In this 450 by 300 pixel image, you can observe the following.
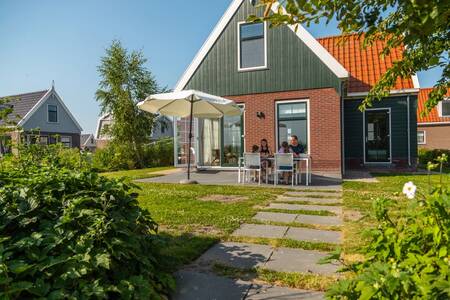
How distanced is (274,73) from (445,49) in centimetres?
960

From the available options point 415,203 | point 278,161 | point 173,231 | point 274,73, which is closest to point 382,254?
point 415,203

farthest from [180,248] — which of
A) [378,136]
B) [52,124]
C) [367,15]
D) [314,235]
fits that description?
[52,124]

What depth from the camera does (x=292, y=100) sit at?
11.8 metres

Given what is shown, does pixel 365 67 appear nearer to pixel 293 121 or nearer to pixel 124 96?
pixel 293 121

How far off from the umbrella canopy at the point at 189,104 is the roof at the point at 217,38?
3178 mm

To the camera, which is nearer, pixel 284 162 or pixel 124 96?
pixel 284 162

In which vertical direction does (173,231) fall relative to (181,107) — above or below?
below

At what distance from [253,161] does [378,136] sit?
23.2 feet

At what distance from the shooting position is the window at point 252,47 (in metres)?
12.2

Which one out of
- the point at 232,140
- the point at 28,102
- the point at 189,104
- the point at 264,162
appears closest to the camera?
the point at 264,162

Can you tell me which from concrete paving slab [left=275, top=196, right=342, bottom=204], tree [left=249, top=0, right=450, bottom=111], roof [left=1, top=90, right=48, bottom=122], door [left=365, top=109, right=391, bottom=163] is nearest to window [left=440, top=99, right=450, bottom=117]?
door [left=365, top=109, right=391, bottom=163]

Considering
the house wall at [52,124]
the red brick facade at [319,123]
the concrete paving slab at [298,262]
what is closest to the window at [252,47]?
the red brick facade at [319,123]

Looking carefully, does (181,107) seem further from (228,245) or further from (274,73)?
(228,245)

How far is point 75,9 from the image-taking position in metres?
8.93
